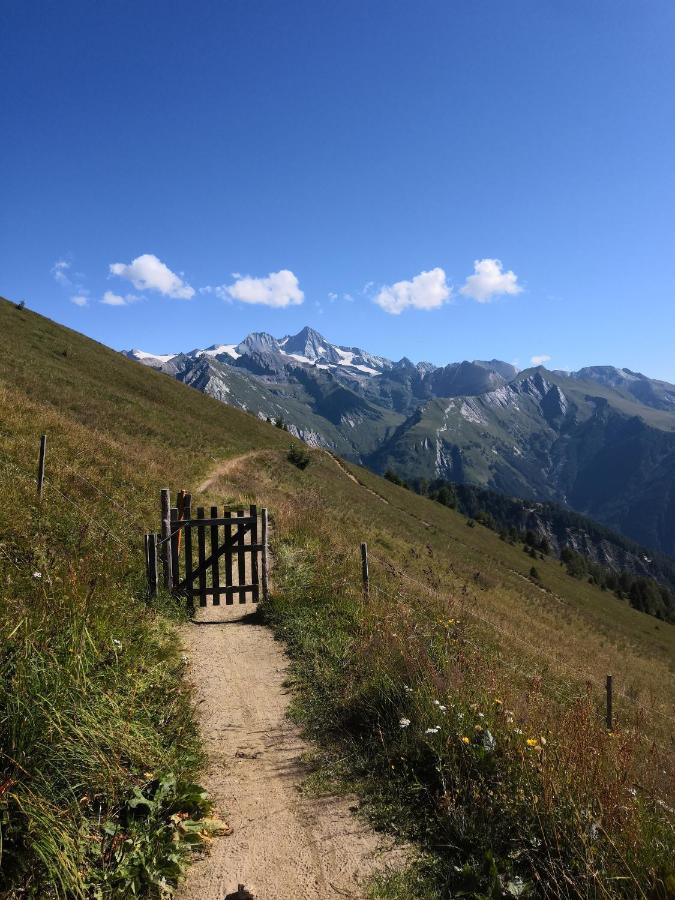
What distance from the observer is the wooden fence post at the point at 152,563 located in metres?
10.8

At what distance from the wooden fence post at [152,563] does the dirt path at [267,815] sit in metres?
3.00

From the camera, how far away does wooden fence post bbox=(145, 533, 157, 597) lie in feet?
35.4

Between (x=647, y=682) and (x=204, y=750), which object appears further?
(x=647, y=682)

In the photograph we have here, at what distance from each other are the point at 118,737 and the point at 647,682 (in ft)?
99.5

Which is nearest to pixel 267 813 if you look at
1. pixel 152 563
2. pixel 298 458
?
pixel 152 563

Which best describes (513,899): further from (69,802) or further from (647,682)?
(647,682)

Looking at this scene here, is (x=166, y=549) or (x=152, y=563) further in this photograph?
(x=166, y=549)

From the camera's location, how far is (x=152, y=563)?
10906mm

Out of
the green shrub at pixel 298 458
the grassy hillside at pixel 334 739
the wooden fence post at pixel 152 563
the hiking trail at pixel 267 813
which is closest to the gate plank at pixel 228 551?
the grassy hillside at pixel 334 739

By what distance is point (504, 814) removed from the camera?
4660mm

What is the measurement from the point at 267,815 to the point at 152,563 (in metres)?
6.82

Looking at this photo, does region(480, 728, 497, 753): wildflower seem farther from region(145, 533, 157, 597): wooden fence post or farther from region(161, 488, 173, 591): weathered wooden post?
region(161, 488, 173, 591): weathered wooden post

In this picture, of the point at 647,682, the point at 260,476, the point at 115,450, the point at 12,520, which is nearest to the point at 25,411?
the point at 115,450

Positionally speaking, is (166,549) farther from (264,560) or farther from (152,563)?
(264,560)
